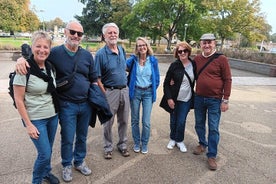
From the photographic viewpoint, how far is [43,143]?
2656mm

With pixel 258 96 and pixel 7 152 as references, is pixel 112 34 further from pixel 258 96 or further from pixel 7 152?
pixel 258 96

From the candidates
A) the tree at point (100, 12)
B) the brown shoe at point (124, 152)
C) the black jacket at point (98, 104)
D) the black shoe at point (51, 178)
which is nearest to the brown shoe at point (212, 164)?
the brown shoe at point (124, 152)

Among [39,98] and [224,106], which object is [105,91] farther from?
[224,106]

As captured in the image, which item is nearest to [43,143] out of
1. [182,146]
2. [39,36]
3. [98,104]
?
[98,104]

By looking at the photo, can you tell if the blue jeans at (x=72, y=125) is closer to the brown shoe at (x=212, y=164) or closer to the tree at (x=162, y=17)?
the brown shoe at (x=212, y=164)

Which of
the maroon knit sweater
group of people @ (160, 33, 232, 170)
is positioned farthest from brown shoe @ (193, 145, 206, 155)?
the maroon knit sweater

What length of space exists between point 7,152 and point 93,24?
44.8 m

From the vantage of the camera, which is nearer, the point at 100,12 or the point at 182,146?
the point at 182,146

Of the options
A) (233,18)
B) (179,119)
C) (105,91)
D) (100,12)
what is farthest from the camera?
(100,12)

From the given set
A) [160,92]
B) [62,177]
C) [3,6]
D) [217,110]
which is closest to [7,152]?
[62,177]

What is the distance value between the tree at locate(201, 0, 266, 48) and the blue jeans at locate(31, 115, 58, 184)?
24080 millimetres

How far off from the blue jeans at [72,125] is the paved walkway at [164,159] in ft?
1.07

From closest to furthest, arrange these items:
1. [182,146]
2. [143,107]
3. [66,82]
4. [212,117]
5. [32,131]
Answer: [32,131] < [66,82] < [212,117] < [143,107] < [182,146]

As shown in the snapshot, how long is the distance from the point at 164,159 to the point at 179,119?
699mm
